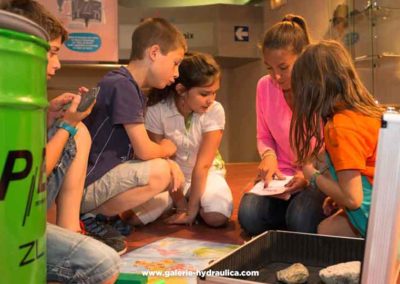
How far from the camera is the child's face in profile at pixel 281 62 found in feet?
4.34

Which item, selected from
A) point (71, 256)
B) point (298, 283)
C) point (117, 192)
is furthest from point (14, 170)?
point (117, 192)

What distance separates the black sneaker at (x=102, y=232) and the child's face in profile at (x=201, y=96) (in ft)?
1.57

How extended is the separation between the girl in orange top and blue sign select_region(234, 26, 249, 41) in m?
2.87

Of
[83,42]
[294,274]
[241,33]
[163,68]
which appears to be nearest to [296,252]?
[294,274]

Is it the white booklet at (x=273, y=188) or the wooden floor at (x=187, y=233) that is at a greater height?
the white booklet at (x=273, y=188)

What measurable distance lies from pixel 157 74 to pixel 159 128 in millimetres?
224

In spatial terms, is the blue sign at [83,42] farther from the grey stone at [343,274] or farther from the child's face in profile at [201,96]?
the grey stone at [343,274]

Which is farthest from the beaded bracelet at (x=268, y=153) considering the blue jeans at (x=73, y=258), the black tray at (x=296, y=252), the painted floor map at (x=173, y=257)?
the blue jeans at (x=73, y=258)

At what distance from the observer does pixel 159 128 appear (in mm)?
1539

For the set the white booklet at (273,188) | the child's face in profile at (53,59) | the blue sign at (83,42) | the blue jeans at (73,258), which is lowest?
the white booklet at (273,188)

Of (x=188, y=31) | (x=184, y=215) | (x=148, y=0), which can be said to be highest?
(x=148, y=0)

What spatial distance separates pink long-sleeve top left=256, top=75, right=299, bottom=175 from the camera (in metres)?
1.47

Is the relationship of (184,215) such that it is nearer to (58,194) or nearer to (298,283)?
(58,194)

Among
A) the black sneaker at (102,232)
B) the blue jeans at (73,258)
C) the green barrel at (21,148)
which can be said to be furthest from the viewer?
the black sneaker at (102,232)
